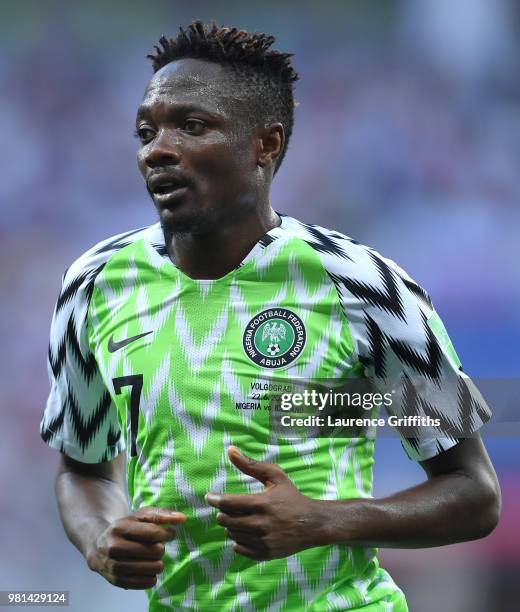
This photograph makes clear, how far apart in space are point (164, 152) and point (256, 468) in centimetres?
77

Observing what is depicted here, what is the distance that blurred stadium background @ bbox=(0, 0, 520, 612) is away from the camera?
5.26m

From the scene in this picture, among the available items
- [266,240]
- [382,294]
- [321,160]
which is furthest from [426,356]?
[321,160]

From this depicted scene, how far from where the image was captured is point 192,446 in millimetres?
2344

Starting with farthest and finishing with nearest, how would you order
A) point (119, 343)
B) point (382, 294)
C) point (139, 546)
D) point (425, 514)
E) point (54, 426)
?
1. point (54, 426)
2. point (119, 343)
3. point (382, 294)
4. point (425, 514)
5. point (139, 546)

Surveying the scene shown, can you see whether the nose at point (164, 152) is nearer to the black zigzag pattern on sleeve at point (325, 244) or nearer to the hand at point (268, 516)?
the black zigzag pattern on sleeve at point (325, 244)

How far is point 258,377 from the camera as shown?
238 centimetres

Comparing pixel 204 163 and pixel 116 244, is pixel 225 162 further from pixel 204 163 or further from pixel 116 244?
pixel 116 244

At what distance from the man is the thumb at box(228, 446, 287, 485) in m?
0.01

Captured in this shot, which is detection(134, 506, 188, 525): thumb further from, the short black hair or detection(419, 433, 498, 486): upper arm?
the short black hair

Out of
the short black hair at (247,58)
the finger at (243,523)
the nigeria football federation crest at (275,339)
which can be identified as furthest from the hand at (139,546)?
the short black hair at (247,58)

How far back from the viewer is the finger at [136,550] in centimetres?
213

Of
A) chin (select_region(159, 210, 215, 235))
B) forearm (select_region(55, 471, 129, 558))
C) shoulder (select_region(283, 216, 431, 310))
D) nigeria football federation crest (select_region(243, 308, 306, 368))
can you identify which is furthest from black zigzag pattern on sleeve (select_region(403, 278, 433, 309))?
forearm (select_region(55, 471, 129, 558))

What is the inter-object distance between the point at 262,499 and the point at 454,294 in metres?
3.47

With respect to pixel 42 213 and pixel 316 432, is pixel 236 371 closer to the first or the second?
pixel 316 432
